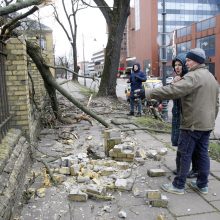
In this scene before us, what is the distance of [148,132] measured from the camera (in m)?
8.70

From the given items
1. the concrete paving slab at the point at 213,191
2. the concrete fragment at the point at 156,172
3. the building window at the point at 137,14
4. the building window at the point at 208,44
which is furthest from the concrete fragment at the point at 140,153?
the building window at the point at 137,14

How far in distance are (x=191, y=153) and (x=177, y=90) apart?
2.96ft

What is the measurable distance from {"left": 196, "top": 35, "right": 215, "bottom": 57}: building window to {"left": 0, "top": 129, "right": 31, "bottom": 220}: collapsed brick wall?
46368 millimetres

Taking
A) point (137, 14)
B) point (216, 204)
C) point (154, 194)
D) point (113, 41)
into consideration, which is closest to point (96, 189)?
point (154, 194)

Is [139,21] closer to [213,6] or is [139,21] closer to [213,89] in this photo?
[213,6]

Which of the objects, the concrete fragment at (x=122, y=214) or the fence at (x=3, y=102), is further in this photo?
the fence at (x=3, y=102)

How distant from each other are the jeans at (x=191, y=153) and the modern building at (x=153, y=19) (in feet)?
230

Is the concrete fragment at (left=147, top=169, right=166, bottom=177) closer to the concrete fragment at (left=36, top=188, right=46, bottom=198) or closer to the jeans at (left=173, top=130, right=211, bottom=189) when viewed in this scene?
the jeans at (left=173, top=130, right=211, bottom=189)

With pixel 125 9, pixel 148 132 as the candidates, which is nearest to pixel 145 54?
pixel 125 9

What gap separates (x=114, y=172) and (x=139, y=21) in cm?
8521

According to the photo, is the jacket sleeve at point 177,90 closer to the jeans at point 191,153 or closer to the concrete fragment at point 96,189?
the jeans at point 191,153

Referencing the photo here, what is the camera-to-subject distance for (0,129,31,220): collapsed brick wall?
3.70 meters

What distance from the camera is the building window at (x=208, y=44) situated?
160ft

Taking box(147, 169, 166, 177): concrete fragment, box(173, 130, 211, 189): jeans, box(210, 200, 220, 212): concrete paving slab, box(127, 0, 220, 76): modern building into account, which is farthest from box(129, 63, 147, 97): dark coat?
box(127, 0, 220, 76): modern building
